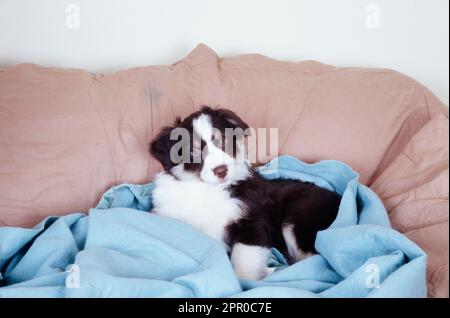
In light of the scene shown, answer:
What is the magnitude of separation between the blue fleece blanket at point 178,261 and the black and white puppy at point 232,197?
0.45ft

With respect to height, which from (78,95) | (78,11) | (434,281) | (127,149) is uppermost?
(78,11)

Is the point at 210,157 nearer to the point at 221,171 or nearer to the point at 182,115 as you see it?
the point at 221,171

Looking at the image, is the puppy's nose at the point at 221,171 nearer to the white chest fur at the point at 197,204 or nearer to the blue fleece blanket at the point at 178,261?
the white chest fur at the point at 197,204

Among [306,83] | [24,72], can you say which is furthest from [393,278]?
[24,72]

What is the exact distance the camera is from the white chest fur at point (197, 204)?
7.44ft

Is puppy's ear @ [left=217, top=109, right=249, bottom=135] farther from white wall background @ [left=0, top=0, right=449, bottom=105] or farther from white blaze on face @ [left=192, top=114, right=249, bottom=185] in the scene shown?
white wall background @ [left=0, top=0, right=449, bottom=105]

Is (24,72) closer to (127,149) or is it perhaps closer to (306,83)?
(127,149)

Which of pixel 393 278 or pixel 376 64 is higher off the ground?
pixel 376 64

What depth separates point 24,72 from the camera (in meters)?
2.59

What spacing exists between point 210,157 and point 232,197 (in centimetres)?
22

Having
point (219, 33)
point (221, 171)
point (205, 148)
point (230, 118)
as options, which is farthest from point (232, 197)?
point (219, 33)

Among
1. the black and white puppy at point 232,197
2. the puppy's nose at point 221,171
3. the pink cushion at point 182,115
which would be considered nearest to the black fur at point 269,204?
the black and white puppy at point 232,197

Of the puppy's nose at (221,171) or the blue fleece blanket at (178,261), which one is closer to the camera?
the blue fleece blanket at (178,261)
